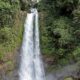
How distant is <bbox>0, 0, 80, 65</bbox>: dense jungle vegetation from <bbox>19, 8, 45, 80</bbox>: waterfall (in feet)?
1.95

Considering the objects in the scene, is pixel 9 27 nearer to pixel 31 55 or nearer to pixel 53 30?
pixel 31 55

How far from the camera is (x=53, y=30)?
2417 cm

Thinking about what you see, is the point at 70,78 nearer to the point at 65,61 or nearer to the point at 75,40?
the point at 65,61

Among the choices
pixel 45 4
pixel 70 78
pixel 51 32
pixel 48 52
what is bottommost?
pixel 70 78

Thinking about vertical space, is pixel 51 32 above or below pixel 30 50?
above

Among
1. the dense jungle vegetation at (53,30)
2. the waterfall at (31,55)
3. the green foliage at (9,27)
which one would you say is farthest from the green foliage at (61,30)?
the green foliage at (9,27)

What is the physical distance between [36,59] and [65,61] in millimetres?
2767

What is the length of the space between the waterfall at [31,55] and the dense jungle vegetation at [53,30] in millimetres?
594

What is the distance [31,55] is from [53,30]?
3.12 meters

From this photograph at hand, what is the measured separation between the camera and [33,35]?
25953 mm

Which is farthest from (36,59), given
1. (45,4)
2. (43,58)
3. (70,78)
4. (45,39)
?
(45,4)

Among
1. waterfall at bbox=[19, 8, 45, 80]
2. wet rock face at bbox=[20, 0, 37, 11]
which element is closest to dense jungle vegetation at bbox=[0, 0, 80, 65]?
waterfall at bbox=[19, 8, 45, 80]

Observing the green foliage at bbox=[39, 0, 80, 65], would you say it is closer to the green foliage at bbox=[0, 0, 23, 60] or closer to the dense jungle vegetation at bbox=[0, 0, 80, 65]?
the dense jungle vegetation at bbox=[0, 0, 80, 65]

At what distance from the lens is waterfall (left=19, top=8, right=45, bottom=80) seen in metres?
22.0
